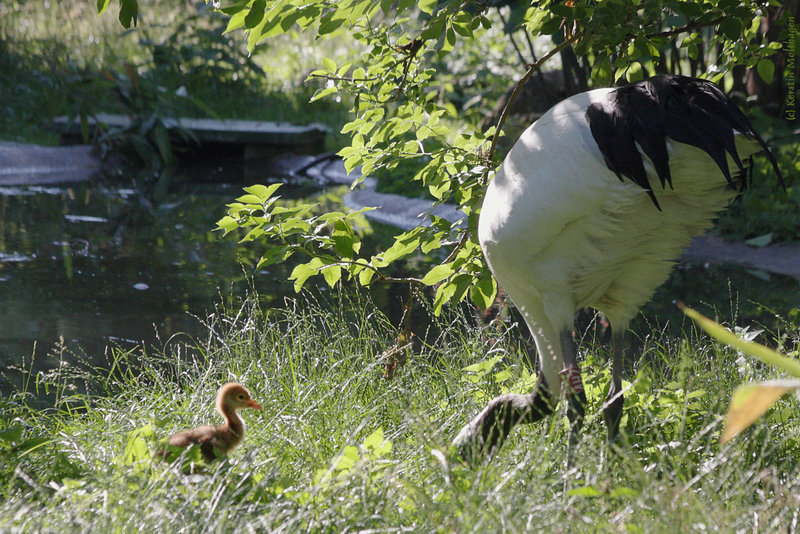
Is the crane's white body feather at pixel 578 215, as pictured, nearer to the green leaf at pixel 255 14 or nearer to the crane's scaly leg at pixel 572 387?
the crane's scaly leg at pixel 572 387

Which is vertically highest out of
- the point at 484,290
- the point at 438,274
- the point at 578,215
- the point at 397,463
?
the point at 578,215

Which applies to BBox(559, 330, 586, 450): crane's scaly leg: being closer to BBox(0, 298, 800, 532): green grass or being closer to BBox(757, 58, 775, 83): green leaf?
BBox(0, 298, 800, 532): green grass

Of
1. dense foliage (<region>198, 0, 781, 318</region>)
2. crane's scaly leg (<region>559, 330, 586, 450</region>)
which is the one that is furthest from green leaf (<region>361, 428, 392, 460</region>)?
dense foliage (<region>198, 0, 781, 318</region>)

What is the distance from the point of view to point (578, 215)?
2865mm

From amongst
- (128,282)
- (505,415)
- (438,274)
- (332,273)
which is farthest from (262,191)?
(128,282)

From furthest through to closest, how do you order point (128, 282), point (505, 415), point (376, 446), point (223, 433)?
point (128, 282) < point (505, 415) < point (223, 433) < point (376, 446)

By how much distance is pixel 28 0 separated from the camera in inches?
593

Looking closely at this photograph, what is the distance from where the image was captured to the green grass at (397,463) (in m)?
2.23

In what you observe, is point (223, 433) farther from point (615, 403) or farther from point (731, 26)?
point (731, 26)

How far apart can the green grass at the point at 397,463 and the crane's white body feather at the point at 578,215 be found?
370mm

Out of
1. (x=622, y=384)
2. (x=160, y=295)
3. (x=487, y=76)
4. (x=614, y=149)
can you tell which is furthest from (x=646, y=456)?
(x=487, y=76)

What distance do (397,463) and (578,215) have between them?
926mm

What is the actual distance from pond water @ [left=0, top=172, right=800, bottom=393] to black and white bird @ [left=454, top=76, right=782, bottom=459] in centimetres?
127

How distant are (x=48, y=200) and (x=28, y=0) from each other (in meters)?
6.85
